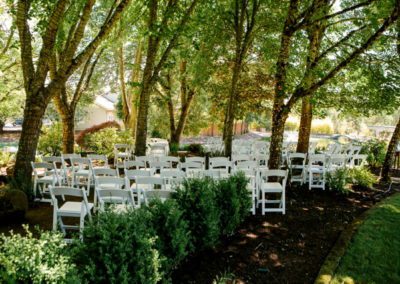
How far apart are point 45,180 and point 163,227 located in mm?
4783

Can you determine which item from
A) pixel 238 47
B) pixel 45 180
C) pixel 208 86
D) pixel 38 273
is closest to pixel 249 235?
pixel 38 273

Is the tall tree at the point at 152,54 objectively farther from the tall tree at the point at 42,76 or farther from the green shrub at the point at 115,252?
the green shrub at the point at 115,252

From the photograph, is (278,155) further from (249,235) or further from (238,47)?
(238,47)

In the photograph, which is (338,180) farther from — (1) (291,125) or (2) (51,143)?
(1) (291,125)

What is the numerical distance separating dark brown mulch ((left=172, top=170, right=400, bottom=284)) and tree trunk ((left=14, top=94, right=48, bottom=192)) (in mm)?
5219

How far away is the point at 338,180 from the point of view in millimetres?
9891

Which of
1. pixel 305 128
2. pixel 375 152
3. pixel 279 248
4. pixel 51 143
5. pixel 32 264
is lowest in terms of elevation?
pixel 279 248

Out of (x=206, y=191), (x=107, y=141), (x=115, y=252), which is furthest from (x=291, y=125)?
(x=115, y=252)

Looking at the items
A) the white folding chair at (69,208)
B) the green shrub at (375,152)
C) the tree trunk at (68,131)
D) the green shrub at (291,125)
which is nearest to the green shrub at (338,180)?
the green shrub at (375,152)

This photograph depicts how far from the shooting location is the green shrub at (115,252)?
3326 millimetres

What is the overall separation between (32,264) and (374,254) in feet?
17.4

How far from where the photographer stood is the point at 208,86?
18.9 metres

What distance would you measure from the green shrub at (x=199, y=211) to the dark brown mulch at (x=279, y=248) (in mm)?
306

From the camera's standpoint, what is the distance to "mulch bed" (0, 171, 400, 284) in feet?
15.5
